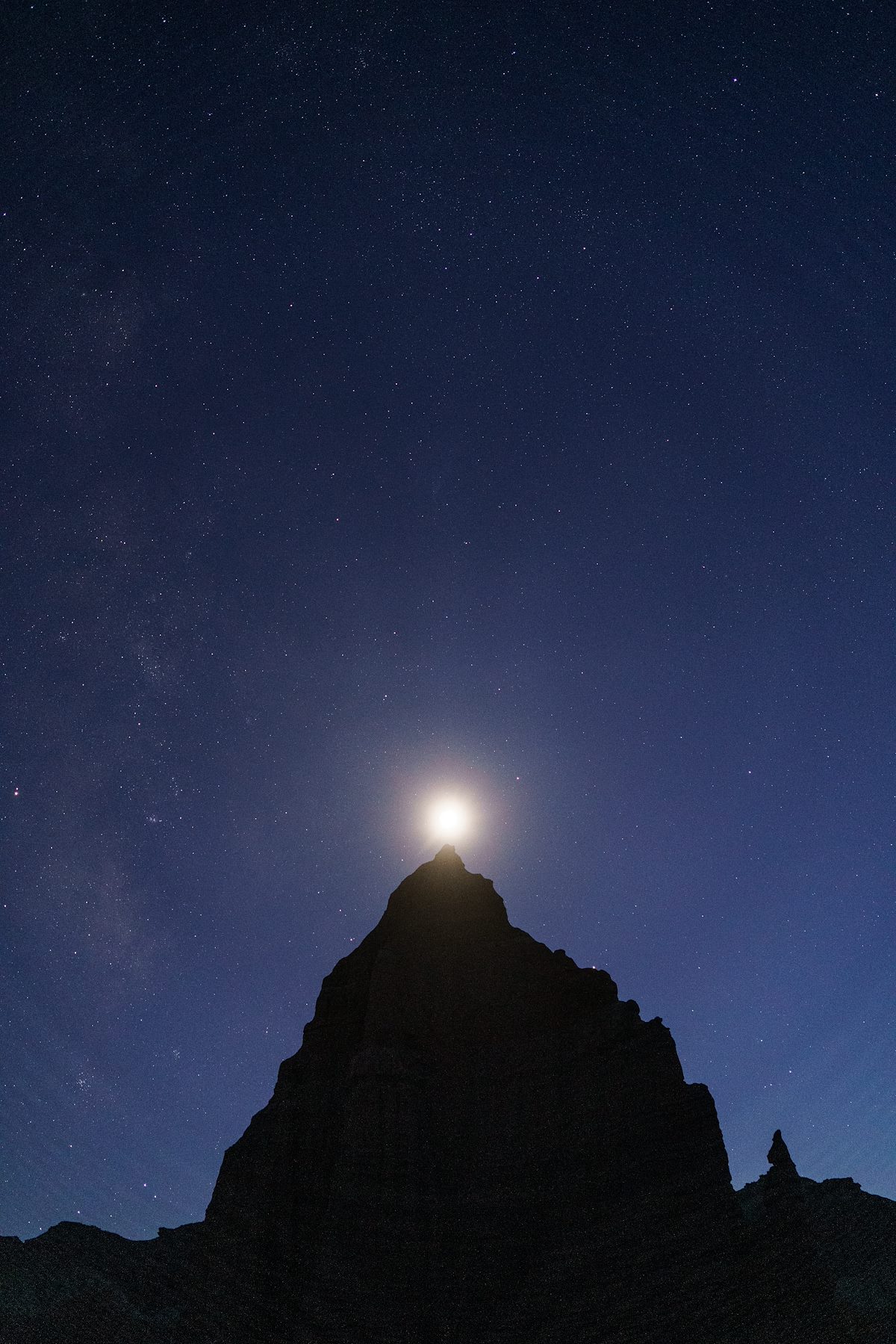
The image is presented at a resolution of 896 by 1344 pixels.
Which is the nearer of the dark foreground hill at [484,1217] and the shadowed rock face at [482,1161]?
the dark foreground hill at [484,1217]

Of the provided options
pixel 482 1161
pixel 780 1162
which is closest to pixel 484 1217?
pixel 482 1161

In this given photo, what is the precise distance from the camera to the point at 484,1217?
43.8 metres

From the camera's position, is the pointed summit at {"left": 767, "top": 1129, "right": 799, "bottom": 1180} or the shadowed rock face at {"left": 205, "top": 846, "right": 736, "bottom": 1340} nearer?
the shadowed rock face at {"left": 205, "top": 846, "right": 736, "bottom": 1340}

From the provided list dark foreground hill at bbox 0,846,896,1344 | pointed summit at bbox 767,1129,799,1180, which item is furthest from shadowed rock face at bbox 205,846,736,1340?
pointed summit at bbox 767,1129,799,1180

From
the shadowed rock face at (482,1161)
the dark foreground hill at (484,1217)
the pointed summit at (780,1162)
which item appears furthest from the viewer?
the pointed summit at (780,1162)

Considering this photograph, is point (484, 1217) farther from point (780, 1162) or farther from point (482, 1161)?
point (780, 1162)

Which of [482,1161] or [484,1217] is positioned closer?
[484,1217]

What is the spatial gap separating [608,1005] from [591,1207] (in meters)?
12.4

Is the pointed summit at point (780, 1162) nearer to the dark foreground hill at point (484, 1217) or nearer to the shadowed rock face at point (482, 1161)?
the dark foreground hill at point (484, 1217)

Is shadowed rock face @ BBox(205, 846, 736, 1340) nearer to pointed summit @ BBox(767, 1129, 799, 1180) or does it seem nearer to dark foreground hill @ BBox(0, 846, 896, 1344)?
dark foreground hill @ BBox(0, 846, 896, 1344)

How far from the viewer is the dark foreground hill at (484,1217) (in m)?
37.3

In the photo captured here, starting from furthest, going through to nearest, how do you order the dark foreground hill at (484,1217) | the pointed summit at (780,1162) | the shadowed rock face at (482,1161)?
the pointed summit at (780,1162), the shadowed rock face at (482,1161), the dark foreground hill at (484,1217)

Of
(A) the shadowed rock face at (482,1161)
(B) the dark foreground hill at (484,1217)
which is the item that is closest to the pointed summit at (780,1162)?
(B) the dark foreground hill at (484,1217)

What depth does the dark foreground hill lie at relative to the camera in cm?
3734
